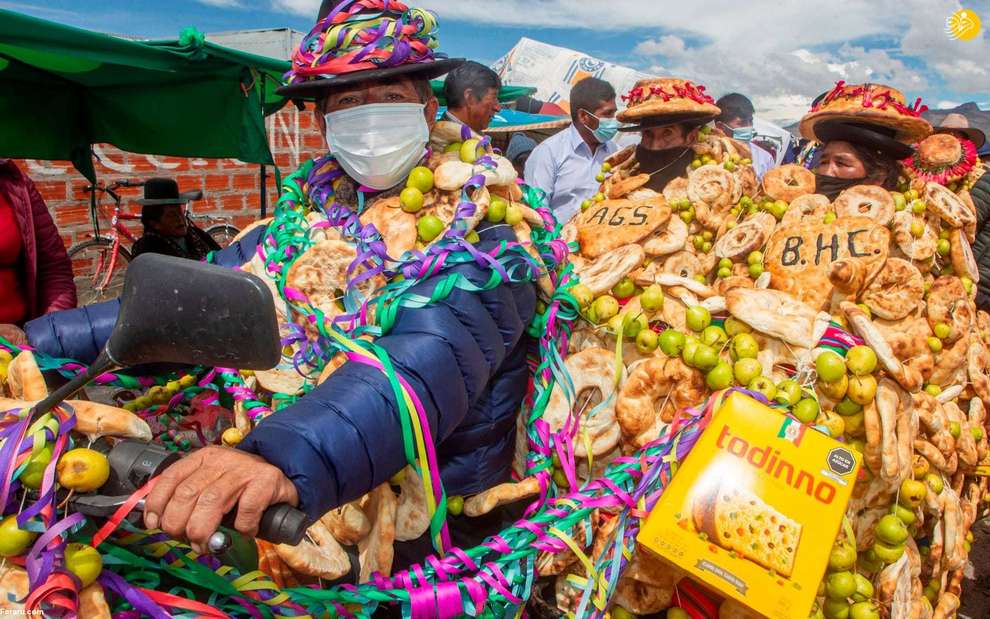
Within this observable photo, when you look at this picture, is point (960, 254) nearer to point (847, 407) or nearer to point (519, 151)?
point (847, 407)

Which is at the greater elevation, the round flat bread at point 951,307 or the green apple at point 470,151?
the green apple at point 470,151

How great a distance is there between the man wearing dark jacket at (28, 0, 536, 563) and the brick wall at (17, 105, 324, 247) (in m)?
6.90

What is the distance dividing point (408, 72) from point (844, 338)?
1391 mm

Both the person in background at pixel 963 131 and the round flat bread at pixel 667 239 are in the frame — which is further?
the person in background at pixel 963 131

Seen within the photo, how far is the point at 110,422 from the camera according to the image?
1170mm

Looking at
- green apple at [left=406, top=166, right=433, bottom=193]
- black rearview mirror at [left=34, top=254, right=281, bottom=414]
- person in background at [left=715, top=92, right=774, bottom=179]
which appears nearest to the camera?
black rearview mirror at [left=34, top=254, right=281, bottom=414]

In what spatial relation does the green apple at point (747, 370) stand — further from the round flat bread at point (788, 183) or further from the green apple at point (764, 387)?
the round flat bread at point (788, 183)

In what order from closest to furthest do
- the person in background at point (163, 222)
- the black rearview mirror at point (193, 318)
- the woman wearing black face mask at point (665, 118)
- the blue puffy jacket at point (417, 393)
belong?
the black rearview mirror at point (193, 318), the blue puffy jacket at point (417, 393), the woman wearing black face mask at point (665, 118), the person in background at point (163, 222)

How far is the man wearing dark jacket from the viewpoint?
0.99m

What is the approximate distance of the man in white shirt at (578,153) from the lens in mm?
5230

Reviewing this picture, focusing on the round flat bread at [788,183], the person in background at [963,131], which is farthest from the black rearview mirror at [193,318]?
the person in background at [963,131]

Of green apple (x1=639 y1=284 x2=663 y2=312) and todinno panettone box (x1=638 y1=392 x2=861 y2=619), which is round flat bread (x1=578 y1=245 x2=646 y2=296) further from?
todinno panettone box (x1=638 y1=392 x2=861 y2=619)

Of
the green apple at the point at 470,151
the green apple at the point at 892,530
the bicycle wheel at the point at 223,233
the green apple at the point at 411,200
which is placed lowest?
the bicycle wheel at the point at 223,233

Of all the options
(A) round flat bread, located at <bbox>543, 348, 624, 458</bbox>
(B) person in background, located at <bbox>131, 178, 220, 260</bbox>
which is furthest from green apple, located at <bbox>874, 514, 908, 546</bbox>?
(B) person in background, located at <bbox>131, 178, 220, 260</bbox>
